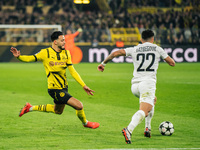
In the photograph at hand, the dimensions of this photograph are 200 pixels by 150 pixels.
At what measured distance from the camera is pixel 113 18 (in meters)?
35.8

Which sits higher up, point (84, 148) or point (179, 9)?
point (179, 9)

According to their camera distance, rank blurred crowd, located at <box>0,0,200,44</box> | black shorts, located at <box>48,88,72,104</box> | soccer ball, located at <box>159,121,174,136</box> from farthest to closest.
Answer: blurred crowd, located at <box>0,0,200,44</box> → black shorts, located at <box>48,88,72,104</box> → soccer ball, located at <box>159,121,174,136</box>

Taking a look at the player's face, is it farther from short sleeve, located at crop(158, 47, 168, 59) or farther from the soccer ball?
the soccer ball

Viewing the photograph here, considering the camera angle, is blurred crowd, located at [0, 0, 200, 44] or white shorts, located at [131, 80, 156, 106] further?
blurred crowd, located at [0, 0, 200, 44]

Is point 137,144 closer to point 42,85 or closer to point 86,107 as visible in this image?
point 86,107

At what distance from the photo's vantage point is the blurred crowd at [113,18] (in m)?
30.7

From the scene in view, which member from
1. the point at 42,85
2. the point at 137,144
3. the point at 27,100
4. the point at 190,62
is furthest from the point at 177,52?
the point at 137,144

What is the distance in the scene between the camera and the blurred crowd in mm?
30734

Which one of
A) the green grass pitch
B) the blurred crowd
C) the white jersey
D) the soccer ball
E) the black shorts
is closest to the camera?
the green grass pitch

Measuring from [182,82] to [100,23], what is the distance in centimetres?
1917

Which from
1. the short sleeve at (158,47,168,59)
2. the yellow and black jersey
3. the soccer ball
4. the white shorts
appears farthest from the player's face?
the soccer ball

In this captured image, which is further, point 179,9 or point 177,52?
point 179,9

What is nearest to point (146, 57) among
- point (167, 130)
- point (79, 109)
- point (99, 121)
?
point (167, 130)

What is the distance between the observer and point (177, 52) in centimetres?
3033
